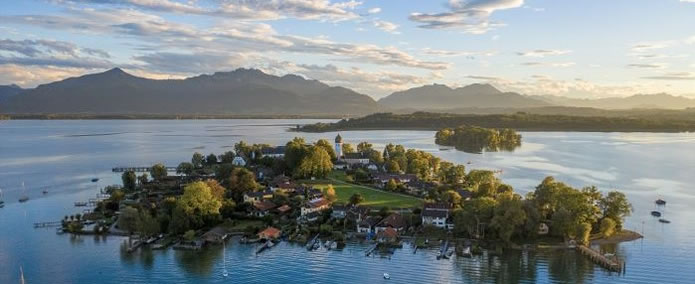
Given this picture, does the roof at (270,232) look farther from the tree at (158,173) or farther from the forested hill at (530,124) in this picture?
the forested hill at (530,124)

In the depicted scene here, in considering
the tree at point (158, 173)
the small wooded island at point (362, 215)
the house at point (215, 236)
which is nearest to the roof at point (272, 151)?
the tree at point (158, 173)

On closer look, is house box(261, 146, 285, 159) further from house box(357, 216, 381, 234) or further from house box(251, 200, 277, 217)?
house box(357, 216, 381, 234)

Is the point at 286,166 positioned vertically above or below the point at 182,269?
above

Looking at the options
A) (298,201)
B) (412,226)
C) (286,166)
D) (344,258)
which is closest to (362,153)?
(286,166)

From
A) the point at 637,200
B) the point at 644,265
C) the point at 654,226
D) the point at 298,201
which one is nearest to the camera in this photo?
the point at 644,265

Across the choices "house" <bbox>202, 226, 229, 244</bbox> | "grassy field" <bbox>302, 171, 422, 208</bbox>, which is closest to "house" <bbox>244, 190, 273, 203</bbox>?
"grassy field" <bbox>302, 171, 422, 208</bbox>

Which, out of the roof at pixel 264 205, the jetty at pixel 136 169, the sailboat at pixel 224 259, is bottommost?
the sailboat at pixel 224 259

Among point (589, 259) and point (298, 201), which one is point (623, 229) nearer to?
point (589, 259)
